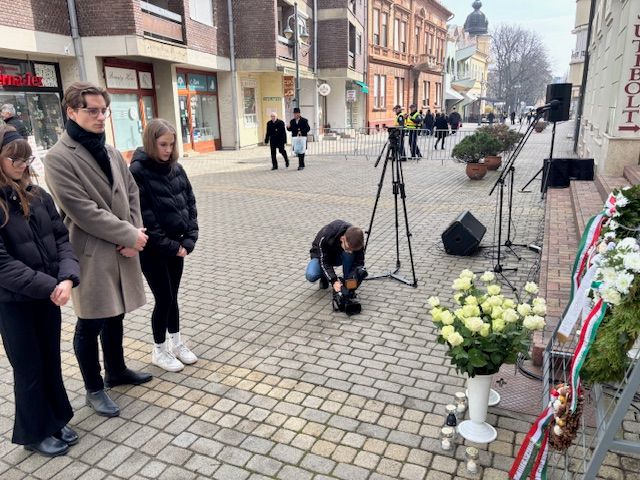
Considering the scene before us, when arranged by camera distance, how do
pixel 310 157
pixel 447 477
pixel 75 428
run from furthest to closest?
1. pixel 310 157
2. pixel 75 428
3. pixel 447 477

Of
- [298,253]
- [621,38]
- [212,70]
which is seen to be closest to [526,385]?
[298,253]

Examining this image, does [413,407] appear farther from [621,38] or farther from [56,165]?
[621,38]

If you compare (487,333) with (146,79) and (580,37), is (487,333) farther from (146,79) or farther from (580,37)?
(580,37)

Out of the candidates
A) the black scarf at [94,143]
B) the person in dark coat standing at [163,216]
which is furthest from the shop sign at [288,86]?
the black scarf at [94,143]

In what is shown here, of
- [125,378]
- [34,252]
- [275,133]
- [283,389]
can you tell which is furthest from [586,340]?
[275,133]

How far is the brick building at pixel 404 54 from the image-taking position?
114 feet

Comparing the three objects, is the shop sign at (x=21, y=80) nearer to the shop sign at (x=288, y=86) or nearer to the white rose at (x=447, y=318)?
the white rose at (x=447, y=318)

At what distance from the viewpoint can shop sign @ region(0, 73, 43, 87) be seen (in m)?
12.3

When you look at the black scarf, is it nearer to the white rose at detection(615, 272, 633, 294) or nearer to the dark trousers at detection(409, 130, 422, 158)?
the white rose at detection(615, 272, 633, 294)

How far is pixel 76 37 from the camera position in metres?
13.9

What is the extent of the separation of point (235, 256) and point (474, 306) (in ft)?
15.1

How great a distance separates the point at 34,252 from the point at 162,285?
3.52 feet

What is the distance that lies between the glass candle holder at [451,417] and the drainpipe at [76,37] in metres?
14.7

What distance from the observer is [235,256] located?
6.99 m
